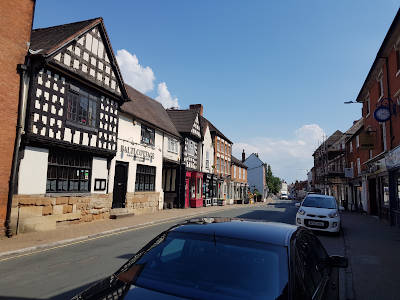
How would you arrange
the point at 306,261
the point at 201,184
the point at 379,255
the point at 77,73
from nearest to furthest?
1. the point at 306,261
2. the point at 379,255
3. the point at 77,73
4. the point at 201,184

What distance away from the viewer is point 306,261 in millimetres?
2834

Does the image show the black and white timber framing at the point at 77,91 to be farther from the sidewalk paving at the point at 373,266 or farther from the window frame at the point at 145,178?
the sidewalk paving at the point at 373,266

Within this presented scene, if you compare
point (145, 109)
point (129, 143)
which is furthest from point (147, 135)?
point (145, 109)

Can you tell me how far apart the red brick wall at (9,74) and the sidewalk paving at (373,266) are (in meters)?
10.8

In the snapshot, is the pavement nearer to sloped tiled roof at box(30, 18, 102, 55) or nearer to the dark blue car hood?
the dark blue car hood

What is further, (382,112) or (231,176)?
(231,176)

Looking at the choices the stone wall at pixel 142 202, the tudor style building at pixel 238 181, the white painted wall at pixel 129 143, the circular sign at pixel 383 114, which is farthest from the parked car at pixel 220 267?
the tudor style building at pixel 238 181

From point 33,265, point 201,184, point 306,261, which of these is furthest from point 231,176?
point 306,261

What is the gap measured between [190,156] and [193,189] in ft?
10.9

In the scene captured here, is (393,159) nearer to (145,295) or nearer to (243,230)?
(243,230)

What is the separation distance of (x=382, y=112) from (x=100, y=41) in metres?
15.8

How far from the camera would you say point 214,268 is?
2.40 metres

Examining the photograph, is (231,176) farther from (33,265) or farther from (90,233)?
(33,265)

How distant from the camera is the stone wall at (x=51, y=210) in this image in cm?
1056
